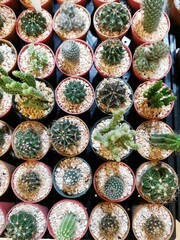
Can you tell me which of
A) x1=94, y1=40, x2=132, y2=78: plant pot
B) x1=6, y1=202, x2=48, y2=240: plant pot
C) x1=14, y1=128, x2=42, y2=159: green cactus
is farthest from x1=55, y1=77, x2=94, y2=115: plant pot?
x1=6, y1=202, x2=48, y2=240: plant pot

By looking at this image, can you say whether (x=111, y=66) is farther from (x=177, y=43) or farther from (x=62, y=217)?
(x=62, y=217)

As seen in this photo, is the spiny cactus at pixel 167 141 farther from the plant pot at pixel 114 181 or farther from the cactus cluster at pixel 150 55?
the cactus cluster at pixel 150 55

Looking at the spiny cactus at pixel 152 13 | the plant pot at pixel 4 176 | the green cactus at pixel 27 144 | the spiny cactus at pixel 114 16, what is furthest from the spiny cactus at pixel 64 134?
the spiny cactus at pixel 152 13

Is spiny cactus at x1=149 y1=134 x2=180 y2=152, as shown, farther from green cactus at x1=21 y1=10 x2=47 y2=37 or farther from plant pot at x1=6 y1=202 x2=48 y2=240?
green cactus at x1=21 y1=10 x2=47 y2=37

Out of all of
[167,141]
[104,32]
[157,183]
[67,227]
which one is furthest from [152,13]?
[67,227]

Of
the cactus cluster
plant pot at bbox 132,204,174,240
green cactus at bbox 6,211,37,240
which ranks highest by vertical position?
the cactus cluster

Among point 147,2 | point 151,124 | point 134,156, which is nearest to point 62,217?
point 134,156

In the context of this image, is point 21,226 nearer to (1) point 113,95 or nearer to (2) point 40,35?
(1) point 113,95
